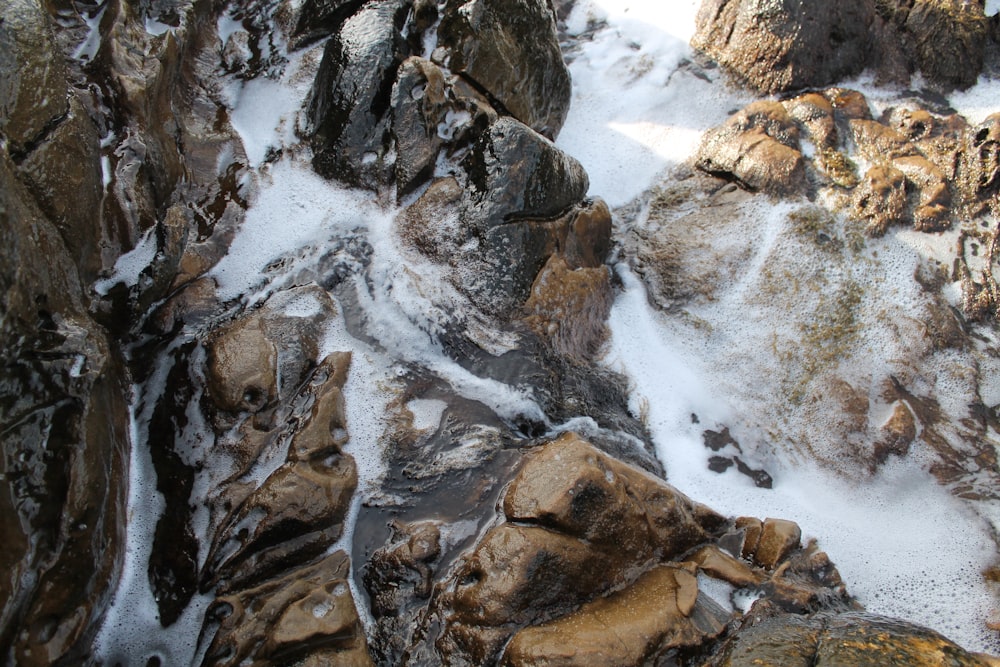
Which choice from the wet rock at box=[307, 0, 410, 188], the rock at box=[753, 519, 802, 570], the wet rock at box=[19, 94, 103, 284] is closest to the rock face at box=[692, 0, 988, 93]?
the wet rock at box=[307, 0, 410, 188]

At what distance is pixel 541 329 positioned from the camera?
3.76 meters

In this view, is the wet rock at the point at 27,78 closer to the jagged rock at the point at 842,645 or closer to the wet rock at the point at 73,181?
the wet rock at the point at 73,181

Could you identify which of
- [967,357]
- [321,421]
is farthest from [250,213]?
[967,357]

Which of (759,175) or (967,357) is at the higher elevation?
(759,175)

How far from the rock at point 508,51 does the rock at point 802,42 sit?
171cm

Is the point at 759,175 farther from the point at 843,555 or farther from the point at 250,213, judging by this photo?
the point at 250,213

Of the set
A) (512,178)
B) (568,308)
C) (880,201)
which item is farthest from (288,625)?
(880,201)

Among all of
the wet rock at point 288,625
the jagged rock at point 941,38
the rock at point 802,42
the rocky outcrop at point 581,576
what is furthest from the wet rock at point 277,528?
the jagged rock at point 941,38

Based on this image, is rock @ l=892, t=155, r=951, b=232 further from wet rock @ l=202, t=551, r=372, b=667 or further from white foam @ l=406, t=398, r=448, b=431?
wet rock @ l=202, t=551, r=372, b=667

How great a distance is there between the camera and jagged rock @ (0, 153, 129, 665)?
2.25 m

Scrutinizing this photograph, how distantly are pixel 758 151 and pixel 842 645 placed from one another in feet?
11.5

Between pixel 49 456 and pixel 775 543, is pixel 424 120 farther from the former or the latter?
pixel 775 543

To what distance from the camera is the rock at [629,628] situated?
231 centimetres

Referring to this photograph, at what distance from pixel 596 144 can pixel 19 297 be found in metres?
4.25
